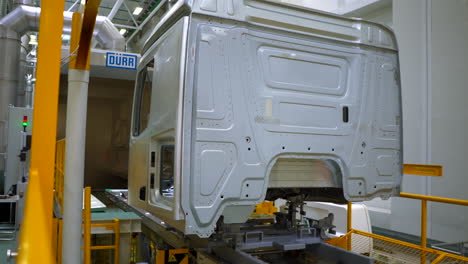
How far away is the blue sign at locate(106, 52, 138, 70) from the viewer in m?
7.10

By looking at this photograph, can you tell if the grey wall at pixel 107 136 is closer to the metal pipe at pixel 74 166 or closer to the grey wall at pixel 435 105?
the grey wall at pixel 435 105

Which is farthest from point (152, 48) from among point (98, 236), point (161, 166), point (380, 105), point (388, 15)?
point (388, 15)

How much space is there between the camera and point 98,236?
5.40 metres

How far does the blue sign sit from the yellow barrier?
15.1 ft

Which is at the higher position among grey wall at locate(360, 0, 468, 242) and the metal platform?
grey wall at locate(360, 0, 468, 242)

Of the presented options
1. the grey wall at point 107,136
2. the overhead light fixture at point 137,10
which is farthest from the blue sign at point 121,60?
the overhead light fixture at point 137,10

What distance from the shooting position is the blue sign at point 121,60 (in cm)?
710

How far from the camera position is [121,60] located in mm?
7184

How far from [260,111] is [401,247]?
2435 mm

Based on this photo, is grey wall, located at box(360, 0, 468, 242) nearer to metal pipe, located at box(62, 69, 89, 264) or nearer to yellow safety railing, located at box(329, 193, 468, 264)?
yellow safety railing, located at box(329, 193, 468, 264)

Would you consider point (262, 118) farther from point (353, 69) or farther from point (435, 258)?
point (435, 258)

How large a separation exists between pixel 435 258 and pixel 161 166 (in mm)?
2988

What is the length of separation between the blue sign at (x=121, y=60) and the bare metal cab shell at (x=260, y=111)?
3.11 metres

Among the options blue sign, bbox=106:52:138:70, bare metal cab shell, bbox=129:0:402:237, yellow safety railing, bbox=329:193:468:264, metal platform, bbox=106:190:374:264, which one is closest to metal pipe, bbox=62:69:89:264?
bare metal cab shell, bbox=129:0:402:237
